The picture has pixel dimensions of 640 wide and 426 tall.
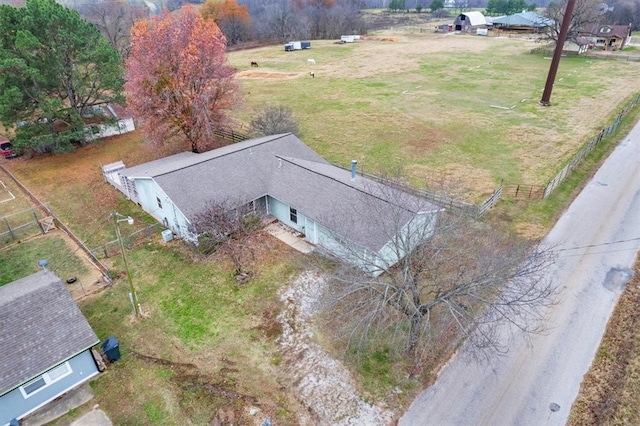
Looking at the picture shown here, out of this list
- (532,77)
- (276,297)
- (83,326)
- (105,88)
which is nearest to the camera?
(83,326)

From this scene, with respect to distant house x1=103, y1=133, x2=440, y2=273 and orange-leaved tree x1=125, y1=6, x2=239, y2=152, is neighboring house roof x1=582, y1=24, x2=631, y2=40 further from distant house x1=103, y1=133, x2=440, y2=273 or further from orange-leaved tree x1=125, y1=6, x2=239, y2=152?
distant house x1=103, y1=133, x2=440, y2=273

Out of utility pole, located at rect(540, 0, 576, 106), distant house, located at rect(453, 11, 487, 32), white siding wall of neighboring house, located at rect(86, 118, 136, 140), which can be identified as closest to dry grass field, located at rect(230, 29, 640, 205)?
utility pole, located at rect(540, 0, 576, 106)

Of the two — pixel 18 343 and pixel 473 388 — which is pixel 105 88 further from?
pixel 473 388

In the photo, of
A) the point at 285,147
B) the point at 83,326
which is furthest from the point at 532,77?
the point at 83,326

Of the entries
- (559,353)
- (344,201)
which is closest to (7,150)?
(344,201)

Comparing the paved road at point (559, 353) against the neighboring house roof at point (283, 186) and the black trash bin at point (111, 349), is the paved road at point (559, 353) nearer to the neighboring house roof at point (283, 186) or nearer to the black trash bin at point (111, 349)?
the neighboring house roof at point (283, 186)

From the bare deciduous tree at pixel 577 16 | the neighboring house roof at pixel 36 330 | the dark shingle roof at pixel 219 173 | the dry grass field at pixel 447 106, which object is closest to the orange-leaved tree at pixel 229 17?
the dry grass field at pixel 447 106
